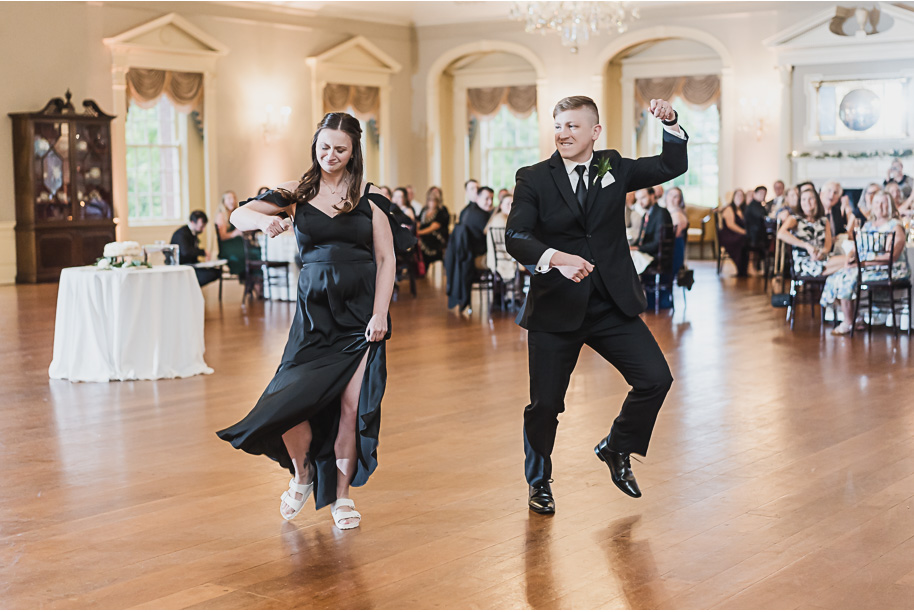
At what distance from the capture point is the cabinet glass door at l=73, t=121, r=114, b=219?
14328 mm

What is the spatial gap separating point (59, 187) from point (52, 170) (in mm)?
229

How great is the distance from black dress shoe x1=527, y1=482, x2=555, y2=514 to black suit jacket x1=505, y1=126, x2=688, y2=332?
615 millimetres

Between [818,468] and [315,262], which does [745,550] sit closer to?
[818,468]

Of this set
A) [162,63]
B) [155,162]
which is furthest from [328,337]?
[155,162]

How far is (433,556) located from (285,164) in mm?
14422

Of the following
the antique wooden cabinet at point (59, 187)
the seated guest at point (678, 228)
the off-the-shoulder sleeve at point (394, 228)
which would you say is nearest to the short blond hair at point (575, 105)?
the off-the-shoulder sleeve at point (394, 228)

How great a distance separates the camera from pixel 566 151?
12.5ft

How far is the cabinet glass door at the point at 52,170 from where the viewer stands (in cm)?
1395

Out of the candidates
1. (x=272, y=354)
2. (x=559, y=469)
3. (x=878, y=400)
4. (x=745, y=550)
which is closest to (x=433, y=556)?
(x=745, y=550)

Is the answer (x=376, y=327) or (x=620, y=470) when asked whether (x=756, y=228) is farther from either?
(x=376, y=327)

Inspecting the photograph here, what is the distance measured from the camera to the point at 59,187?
14.2 m

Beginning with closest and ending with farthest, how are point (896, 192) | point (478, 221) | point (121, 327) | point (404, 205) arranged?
point (121, 327)
point (478, 221)
point (896, 192)
point (404, 205)

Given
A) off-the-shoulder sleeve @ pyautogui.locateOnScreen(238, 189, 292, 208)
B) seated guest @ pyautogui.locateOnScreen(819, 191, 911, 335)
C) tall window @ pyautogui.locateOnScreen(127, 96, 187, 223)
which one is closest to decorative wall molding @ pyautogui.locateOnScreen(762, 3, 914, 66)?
seated guest @ pyautogui.locateOnScreen(819, 191, 911, 335)

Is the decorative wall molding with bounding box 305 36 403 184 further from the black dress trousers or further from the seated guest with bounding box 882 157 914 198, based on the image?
the black dress trousers
